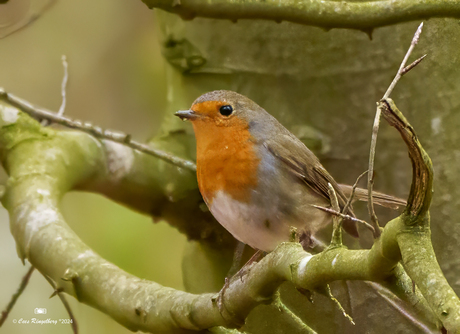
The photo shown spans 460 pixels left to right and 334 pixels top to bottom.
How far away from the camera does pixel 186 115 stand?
63.4 inches

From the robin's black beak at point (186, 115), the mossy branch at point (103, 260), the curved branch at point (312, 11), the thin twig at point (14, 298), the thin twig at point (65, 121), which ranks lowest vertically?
the thin twig at point (14, 298)

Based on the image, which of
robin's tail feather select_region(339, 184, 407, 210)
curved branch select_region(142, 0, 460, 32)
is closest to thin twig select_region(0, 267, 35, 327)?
curved branch select_region(142, 0, 460, 32)

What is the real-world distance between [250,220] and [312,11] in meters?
0.76

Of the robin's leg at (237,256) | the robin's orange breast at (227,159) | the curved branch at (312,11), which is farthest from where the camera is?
the robin's leg at (237,256)

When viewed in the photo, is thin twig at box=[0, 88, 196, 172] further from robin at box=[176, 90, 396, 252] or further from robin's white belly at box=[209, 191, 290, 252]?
robin's white belly at box=[209, 191, 290, 252]

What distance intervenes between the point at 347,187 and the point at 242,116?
555 millimetres

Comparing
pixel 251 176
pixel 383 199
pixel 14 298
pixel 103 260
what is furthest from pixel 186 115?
pixel 14 298

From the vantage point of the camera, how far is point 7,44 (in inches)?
88.1

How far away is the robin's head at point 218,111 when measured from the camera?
1.64m

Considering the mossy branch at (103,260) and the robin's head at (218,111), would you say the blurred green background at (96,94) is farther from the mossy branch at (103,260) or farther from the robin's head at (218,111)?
the robin's head at (218,111)

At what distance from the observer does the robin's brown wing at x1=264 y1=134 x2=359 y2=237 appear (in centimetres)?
169

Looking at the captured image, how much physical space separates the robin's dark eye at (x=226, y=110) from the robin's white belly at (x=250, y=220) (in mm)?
281

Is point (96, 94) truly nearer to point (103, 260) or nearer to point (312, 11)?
point (103, 260)

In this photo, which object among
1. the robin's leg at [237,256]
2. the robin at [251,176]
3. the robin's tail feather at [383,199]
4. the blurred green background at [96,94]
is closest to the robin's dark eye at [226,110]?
the robin at [251,176]
